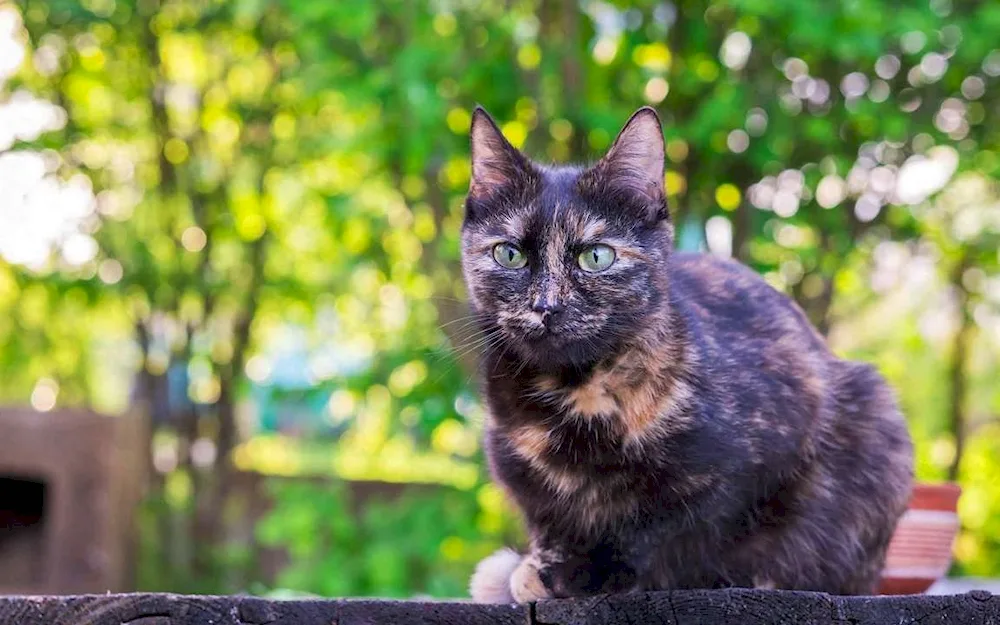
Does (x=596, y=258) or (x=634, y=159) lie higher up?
(x=634, y=159)

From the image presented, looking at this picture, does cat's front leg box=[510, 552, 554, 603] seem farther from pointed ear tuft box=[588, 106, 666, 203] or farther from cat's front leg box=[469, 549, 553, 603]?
pointed ear tuft box=[588, 106, 666, 203]

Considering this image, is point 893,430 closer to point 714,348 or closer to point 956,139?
point 714,348

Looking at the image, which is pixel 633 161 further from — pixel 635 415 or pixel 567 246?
pixel 635 415

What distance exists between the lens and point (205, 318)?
6621 millimetres

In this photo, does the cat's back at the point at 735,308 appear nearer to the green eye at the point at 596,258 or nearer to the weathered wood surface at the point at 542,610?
the green eye at the point at 596,258

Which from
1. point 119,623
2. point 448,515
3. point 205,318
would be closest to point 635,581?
point 119,623

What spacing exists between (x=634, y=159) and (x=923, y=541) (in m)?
1.44

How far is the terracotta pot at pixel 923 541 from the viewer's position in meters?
2.87

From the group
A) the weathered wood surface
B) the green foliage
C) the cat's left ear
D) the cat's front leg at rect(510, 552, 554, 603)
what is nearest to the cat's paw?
the cat's front leg at rect(510, 552, 554, 603)

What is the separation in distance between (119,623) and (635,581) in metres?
0.91

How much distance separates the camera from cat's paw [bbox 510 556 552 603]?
206 cm

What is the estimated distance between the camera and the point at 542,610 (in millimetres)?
1731

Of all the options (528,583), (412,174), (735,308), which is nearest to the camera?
Result: (528,583)

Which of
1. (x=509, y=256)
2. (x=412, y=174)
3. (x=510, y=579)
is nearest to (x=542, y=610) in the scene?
(x=510, y=579)
